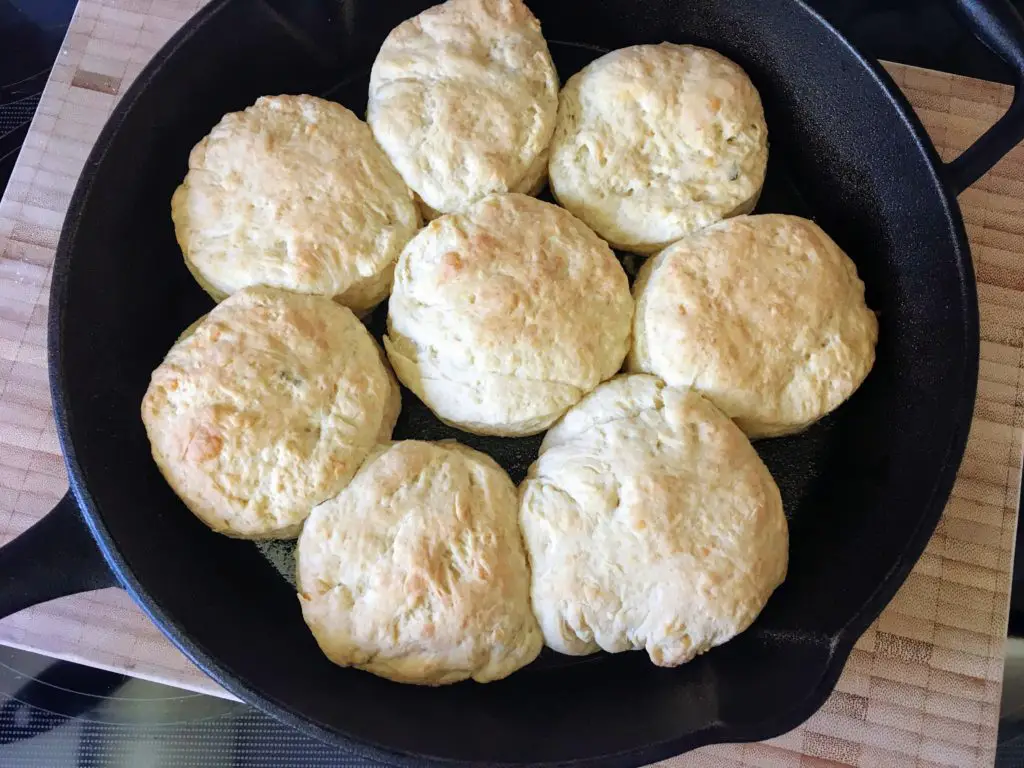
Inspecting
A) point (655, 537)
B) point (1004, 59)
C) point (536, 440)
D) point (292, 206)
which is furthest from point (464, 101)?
point (1004, 59)

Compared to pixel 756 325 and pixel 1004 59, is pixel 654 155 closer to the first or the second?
pixel 756 325

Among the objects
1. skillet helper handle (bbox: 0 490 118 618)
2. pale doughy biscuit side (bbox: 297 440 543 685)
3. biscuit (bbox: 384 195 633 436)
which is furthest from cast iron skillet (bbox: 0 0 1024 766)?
biscuit (bbox: 384 195 633 436)

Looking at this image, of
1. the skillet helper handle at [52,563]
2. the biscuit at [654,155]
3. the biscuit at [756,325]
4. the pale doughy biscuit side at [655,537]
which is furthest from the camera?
the biscuit at [654,155]

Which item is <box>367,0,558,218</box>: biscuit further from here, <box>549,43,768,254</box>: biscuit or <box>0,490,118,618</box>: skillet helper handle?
<box>0,490,118,618</box>: skillet helper handle

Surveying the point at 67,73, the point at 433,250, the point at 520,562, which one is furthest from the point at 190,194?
the point at 520,562

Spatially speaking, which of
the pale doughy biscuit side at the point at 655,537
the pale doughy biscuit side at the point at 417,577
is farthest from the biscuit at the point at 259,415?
the pale doughy biscuit side at the point at 655,537

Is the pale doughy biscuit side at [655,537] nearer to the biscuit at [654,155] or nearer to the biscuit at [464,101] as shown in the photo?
the biscuit at [654,155]
